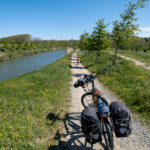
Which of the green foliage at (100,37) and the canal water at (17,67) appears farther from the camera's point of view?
the canal water at (17,67)

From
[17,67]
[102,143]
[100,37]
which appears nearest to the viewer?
[102,143]

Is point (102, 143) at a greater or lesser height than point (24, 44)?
lesser

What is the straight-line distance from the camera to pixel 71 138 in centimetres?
339

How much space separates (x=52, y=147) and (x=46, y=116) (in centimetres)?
150

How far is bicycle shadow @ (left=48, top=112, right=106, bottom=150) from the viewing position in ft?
10.1

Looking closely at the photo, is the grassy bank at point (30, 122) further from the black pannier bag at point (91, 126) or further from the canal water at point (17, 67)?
the canal water at point (17, 67)

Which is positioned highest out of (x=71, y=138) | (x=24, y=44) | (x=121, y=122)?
(x=24, y=44)

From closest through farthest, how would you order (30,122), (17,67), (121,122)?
(121,122), (30,122), (17,67)

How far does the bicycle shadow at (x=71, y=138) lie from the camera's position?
10.1ft

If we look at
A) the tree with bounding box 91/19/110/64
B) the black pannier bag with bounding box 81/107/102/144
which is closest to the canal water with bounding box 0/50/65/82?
the tree with bounding box 91/19/110/64

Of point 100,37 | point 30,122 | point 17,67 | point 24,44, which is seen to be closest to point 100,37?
point 100,37

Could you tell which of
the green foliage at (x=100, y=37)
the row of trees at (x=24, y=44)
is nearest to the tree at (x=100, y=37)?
the green foliage at (x=100, y=37)

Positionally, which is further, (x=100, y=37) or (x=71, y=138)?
(x=100, y=37)

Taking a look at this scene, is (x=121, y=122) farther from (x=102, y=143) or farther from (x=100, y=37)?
(x=100, y=37)
